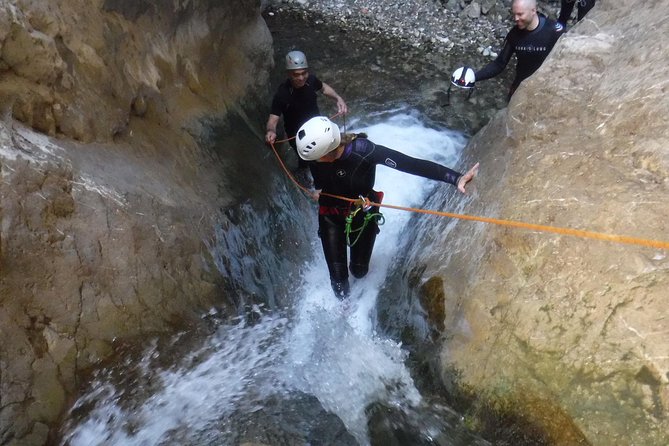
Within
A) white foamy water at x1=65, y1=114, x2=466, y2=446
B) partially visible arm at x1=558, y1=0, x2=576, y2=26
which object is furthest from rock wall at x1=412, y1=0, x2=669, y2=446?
partially visible arm at x1=558, y1=0, x2=576, y2=26

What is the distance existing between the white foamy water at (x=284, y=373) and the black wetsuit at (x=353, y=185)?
346 mm

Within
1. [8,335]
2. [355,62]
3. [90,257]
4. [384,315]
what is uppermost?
[355,62]

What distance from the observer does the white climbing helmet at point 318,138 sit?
142 inches

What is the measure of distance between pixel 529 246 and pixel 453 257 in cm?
72

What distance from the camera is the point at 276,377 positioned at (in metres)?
3.79

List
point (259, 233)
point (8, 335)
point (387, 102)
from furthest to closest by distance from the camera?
point (387, 102) < point (259, 233) < point (8, 335)

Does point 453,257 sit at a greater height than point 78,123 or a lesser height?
Answer: lesser

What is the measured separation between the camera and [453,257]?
12.3ft

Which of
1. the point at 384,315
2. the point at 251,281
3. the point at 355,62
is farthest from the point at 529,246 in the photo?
the point at 355,62

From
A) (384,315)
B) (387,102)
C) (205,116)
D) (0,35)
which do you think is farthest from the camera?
(387,102)

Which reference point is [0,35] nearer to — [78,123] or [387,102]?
[78,123]

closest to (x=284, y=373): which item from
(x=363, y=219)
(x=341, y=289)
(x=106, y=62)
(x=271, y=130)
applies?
(x=341, y=289)

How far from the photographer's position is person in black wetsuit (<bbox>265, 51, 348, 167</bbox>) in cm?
532

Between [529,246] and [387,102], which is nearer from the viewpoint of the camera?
[529,246]
